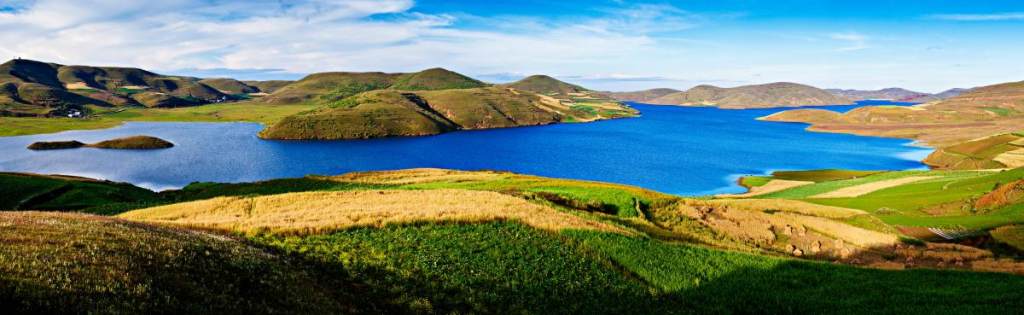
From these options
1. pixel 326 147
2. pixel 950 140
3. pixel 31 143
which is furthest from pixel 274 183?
pixel 950 140

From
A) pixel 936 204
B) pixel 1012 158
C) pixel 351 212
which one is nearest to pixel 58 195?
pixel 351 212

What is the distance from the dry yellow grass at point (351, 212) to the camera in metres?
29.0

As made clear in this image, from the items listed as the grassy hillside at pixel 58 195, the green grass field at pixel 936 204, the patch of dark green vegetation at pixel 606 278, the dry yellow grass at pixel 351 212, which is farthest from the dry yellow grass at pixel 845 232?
the grassy hillside at pixel 58 195

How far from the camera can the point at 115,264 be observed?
1316cm

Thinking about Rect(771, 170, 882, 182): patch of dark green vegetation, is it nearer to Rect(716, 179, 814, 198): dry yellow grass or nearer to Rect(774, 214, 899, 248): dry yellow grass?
Rect(716, 179, 814, 198): dry yellow grass

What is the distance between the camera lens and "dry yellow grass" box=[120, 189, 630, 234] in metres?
29.0

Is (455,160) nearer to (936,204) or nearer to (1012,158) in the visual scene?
(936,204)

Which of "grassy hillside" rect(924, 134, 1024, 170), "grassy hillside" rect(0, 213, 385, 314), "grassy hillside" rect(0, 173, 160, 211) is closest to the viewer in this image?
"grassy hillside" rect(0, 213, 385, 314)

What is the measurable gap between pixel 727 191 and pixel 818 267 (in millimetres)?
85640

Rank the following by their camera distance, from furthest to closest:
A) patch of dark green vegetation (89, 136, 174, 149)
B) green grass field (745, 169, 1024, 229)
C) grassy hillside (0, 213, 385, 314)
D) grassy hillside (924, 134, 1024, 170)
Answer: patch of dark green vegetation (89, 136, 174, 149) → grassy hillside (924, 134, 1024, 170) → green grass field (745, 169, 1024, 229) → grassy hillside (0, 213, 385, 314)

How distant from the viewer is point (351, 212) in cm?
3362

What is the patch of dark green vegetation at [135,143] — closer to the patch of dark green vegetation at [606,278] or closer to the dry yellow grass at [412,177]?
the dry yellow grass at [412,177]

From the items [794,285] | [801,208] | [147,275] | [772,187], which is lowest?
[772,187]

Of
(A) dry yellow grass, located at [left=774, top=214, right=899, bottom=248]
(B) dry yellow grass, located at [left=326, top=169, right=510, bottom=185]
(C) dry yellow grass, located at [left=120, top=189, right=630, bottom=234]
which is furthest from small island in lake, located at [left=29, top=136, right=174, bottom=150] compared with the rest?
(A) dry yellow grass, located at [left=774, top=214, right=899, bottom=248]
